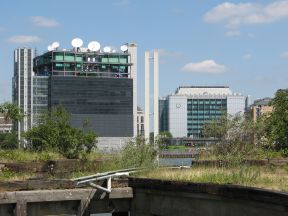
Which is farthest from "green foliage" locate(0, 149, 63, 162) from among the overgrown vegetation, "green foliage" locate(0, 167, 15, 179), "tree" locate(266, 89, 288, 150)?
"tree" locate(266, 89, 288, 150)

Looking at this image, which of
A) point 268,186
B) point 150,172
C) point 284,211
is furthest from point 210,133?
point 284,211

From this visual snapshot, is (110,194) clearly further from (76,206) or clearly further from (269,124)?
(269,124)

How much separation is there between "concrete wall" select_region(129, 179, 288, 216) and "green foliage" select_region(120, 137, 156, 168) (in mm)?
3017

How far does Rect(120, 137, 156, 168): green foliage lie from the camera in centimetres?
Answer: 1977

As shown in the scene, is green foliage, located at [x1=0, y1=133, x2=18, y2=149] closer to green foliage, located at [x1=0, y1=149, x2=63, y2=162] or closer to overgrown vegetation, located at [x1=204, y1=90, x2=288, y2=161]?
green foliage, located at [x1=0, y1=149, x2=63, y2=162]

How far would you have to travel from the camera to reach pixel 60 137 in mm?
32438

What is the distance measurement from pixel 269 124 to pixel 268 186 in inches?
855

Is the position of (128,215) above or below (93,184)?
below

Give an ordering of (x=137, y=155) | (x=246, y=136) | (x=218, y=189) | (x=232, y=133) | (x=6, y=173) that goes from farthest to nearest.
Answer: (x=232, y=133)
(x=246, y=136)
(x=137, y=155)
(x=6, y=173)
(x=218, y=189)

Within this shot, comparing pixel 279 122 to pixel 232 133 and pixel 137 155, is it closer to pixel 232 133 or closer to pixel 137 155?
pixel 232 133

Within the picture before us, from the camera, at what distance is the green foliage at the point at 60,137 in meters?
29.6

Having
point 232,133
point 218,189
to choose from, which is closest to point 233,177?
point 218,189

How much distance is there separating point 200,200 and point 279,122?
22327 mm

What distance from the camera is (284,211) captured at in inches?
430
